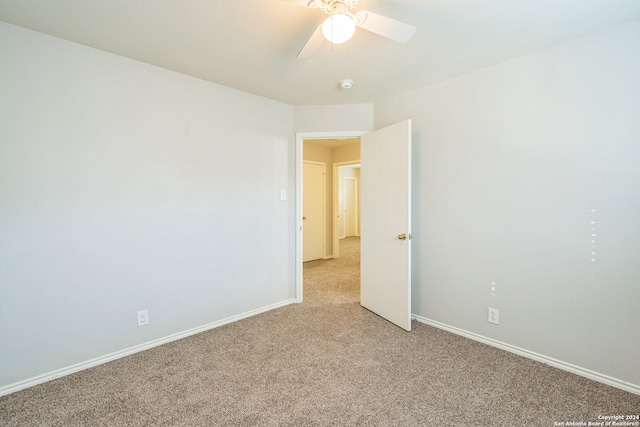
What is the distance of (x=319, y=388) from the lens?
1802mm

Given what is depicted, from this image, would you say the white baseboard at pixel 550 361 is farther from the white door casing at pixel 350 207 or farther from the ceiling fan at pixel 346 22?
the white door casing at pixel 350 207

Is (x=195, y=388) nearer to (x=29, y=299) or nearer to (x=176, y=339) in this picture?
(x=176, y=339)

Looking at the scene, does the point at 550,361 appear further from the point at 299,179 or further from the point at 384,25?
the point at 299,179

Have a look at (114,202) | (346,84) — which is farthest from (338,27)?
(114,202)

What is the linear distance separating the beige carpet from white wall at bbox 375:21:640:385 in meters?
0.32

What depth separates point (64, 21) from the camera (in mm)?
1736

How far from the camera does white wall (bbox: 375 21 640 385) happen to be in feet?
5.83

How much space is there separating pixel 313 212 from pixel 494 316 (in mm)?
3873

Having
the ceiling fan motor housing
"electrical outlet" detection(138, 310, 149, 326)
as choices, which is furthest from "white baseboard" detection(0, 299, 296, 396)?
the ceiling fan motor housing

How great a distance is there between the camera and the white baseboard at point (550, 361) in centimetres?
178

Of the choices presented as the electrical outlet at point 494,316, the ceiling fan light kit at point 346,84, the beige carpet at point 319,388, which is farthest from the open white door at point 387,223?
the electrical outlet at point 494,316

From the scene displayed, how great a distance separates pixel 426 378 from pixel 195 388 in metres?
1.53

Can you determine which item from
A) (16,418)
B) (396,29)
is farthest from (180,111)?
(16,418)

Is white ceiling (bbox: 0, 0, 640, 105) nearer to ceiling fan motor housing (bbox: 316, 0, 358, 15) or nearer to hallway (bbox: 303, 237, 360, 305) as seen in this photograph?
ceiling fan motor housing (bbox: 316, 0, 358, 15)
